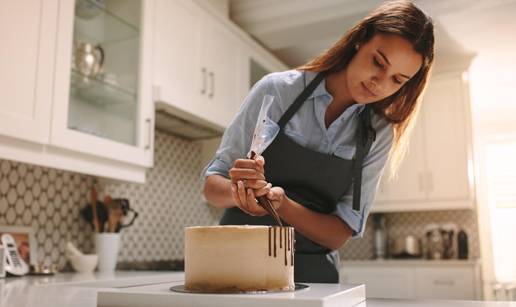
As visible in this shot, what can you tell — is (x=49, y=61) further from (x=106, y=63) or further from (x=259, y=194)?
(x=259, y=194)

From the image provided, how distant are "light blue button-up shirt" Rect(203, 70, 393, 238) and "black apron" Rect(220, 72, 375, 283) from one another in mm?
18

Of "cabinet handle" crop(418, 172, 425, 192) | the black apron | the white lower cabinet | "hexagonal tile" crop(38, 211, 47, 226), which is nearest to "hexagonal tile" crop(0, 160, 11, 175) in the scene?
"hexagonal tile" crop(38, 211, 47, 226)

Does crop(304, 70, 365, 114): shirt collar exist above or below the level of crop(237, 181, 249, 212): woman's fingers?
above

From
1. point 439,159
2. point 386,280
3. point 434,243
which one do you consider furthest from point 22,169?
point 434,243

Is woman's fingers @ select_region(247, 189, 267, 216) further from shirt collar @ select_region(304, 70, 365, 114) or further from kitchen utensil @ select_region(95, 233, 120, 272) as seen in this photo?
kitchen utensil @ select_region(95, 233, 120, 272)

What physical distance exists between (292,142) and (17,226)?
1244mm

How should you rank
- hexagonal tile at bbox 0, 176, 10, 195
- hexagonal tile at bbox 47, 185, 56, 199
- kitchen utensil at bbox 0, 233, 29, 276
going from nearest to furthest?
kitchen utensil at bbox 0, 233, 29, 276, hexagonal tile at bbox 0, 176, 10, 195, hexagonal tile at bbox 47, 185, 56, 199

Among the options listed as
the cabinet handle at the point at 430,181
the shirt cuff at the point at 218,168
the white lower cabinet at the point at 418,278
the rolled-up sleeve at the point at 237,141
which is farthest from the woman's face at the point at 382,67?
the cabinet handle at the point at 430,181

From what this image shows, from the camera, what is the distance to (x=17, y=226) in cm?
199

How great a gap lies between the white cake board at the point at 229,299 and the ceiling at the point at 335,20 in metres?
2.45

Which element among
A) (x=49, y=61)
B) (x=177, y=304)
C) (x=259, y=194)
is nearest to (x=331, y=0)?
(x=49, y=61)

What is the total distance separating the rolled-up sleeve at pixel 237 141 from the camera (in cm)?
119

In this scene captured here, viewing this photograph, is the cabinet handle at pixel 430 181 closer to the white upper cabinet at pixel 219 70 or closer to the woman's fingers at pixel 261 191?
the white upper cabinet at pixel 219 70

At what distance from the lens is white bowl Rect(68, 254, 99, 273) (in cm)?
211
